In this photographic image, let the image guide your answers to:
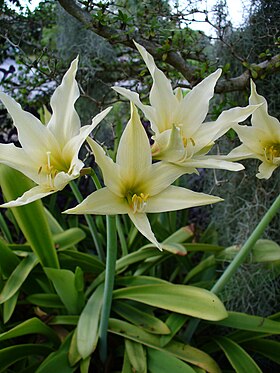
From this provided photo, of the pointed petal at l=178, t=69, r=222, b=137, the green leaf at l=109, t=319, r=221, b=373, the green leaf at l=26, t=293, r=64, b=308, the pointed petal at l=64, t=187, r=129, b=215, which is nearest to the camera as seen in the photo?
the pointed petal at l=64, t=187, r=129, b=215

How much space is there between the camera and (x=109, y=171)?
572 mm

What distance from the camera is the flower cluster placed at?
0.57 m

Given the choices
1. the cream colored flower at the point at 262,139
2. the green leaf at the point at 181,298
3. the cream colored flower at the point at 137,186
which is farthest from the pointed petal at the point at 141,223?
the green leaf at the point at 181,298

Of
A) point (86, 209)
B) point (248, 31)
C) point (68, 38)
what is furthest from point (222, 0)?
point (86, 209)

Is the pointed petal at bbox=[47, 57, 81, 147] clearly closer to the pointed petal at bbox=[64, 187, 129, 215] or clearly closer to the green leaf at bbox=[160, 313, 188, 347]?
the pointed petal at bbox=[64, 187, 129, 215]

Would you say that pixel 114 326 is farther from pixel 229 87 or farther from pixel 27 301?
pixel 229 87

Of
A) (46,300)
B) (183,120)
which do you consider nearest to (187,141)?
(183,120)

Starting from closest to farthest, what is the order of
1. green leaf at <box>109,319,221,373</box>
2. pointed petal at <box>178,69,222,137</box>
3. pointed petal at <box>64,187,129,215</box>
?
pointed petal at <box>64,187,129,215</box> → pointed petal at <box>178,69,222,137</box> → green leaf at <box>109,319,221,373</box>

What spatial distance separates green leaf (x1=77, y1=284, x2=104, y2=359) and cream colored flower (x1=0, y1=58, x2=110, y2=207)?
1.31 feet

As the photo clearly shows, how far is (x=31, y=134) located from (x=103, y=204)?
0.48 ft

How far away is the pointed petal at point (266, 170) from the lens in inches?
27.6

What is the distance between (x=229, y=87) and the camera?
980 millimetres

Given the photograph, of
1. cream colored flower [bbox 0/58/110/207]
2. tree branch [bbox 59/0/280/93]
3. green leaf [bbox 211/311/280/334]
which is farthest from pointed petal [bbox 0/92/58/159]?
green leaf [bbox 211/311/280/334]

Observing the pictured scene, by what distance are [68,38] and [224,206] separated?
2.37 feet
